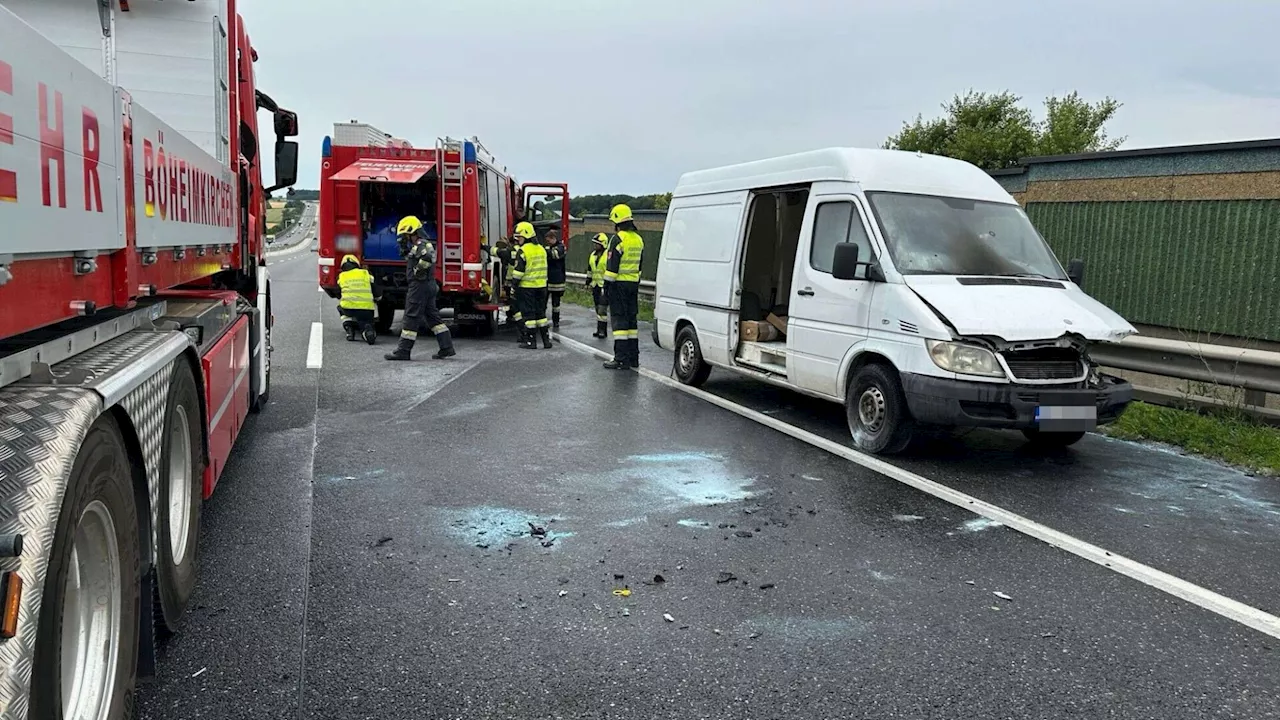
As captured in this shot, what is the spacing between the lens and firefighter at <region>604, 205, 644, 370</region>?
11234mm

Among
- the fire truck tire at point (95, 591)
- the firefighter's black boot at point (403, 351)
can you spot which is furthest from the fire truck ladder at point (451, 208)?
the fire truck tire at point (95, 591)

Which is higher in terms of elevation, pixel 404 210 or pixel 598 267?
pixel 404 210

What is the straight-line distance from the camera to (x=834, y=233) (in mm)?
7652

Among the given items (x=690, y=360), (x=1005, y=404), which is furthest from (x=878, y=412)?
(x=690, y=360)

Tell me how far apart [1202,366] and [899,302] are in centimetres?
312

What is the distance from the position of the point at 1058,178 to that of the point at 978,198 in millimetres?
4982

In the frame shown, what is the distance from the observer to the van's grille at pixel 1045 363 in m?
6.27

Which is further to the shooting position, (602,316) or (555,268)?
(555,268)

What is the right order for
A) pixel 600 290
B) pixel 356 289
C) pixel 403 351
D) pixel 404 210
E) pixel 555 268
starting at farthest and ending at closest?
1. pixel 600 290
2. pixel 555 268
3. pixel 404 210
4. pixel 356 289
5. pixel 403 351

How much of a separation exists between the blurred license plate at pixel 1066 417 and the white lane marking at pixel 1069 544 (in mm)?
822

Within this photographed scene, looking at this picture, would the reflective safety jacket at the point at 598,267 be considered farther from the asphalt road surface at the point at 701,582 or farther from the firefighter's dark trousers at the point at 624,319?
the asphalt road surface at the point at 701,582

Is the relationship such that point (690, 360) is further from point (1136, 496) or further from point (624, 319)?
point (1136, 496)

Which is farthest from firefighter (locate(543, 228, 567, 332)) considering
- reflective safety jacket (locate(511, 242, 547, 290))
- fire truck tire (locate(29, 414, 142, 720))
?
fire truck tire (locate(29, 414, 142, 720))

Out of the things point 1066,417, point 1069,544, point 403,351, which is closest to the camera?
point 1069,544
